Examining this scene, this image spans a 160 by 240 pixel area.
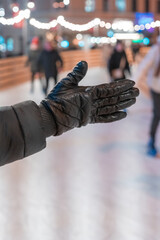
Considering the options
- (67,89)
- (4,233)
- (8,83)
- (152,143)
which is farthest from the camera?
(8,83)

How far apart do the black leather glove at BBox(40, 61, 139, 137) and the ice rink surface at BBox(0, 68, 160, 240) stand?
105cm

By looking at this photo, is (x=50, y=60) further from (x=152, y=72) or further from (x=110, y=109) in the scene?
(x=110, y=109)

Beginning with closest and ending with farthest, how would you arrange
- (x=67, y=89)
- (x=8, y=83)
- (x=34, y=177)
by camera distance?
(x=67, y=89) → (x=34, y=177) → (x=8, y=83)

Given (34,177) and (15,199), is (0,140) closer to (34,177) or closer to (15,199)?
(15,199)

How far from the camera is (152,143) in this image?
4.16m

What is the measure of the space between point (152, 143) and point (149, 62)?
81 centimetres

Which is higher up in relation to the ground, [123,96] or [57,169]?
[123,96]

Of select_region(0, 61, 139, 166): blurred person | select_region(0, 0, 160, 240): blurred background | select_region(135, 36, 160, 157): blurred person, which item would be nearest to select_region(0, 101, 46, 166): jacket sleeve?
select_region(0, 61, 139, 166): blurred person

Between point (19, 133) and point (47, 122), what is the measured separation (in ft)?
0.44

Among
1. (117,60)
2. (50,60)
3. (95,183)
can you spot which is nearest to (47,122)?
(95,183)

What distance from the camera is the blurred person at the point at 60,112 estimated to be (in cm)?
122

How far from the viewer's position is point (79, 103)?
1.37m

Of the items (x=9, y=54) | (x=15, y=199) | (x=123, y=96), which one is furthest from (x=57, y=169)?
(x=9, y=54)

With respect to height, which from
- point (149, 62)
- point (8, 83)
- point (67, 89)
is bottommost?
point (8, 83)
